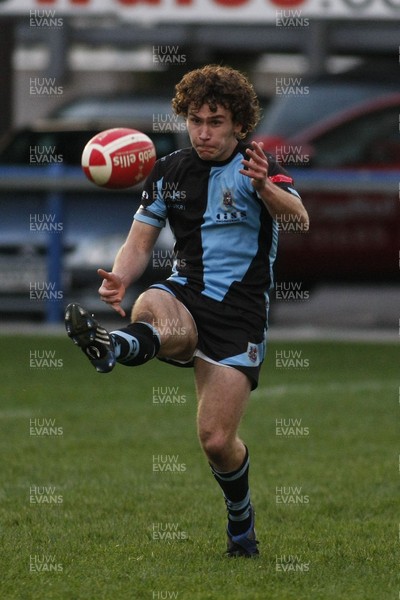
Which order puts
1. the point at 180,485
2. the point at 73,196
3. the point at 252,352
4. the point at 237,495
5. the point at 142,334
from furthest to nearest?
the point at 73,196, the point at 180,485, the point at 237,495, the point at 252,352, the point at 142,334

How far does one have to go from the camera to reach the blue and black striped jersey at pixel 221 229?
624 cm

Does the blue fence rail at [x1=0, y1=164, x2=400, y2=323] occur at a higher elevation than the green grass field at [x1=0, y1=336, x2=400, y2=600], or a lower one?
higher

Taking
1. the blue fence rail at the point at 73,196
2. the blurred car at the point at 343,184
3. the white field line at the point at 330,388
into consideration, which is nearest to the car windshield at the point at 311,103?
the blurred car at the point at 343,184

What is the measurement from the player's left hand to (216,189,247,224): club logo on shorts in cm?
34

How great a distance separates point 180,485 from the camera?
8.16 m

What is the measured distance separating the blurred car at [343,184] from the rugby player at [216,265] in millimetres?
8531

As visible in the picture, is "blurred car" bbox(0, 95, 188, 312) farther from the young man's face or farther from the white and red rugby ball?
the young man's face

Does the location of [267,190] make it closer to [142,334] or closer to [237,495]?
[142,334]

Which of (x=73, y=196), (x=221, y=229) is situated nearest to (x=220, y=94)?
(x=221, y=229)

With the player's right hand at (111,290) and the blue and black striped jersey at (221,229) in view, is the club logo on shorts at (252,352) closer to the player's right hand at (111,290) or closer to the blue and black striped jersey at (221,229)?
the blue and black striped jersey at (221,229)

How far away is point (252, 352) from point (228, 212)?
1.97ft

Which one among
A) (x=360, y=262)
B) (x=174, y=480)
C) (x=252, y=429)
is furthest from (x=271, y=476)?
(x=360, y=262)

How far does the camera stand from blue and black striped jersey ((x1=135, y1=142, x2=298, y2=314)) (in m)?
6.24

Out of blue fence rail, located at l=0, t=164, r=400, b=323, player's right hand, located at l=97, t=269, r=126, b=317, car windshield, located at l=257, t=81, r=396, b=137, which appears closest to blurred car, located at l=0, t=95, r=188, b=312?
blue fence rail, located at l=0, t=164, r=400, b=323
